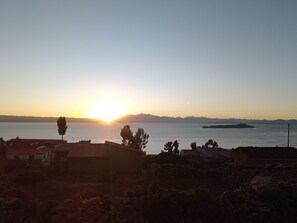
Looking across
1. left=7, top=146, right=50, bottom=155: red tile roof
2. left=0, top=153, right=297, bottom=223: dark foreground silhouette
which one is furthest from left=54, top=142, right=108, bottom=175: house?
left=7, top=146, right=50, bottom=155: red tile roof

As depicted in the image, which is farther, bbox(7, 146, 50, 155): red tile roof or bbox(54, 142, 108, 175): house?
bbox(7, 146, 50, 155): red tile roof

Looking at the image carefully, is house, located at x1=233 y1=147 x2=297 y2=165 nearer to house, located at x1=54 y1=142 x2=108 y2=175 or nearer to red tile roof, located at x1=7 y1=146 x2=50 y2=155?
house, located at x1=54 y1=142 x2=108 y2=175

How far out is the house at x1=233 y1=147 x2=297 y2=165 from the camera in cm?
4230

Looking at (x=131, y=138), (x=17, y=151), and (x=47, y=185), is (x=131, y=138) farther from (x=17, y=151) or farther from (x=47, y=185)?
(x=47, y=185)

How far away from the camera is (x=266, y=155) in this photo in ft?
140

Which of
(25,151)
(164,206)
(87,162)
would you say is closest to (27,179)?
(87,162)

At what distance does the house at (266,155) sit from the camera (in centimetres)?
4230

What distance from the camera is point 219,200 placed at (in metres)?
14.8

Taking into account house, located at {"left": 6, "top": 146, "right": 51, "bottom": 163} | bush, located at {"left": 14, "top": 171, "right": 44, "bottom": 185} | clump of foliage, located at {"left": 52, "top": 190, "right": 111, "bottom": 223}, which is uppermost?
clump of foliage, located at {"left": 52, "top": 190, "right": 111, "bottom": 223}

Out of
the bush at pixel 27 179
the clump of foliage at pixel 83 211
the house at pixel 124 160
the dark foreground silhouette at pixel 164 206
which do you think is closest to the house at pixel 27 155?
the house at pixel 124 160

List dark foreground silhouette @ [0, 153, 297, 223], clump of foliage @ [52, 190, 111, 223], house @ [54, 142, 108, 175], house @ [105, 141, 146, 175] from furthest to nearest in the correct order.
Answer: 1. house @ [105, 141, 146, 175]
2. house @ [54, 142, 108, 175]
3. dark foreground silhouette @ [0, 153, 297, 223]
4. clump of foliage @ [52, 190, 111, 223]

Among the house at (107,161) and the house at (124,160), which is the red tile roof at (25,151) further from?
the house at (124,160)

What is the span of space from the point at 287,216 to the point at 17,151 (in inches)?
1771

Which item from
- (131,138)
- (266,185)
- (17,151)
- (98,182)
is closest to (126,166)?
(98,182)
